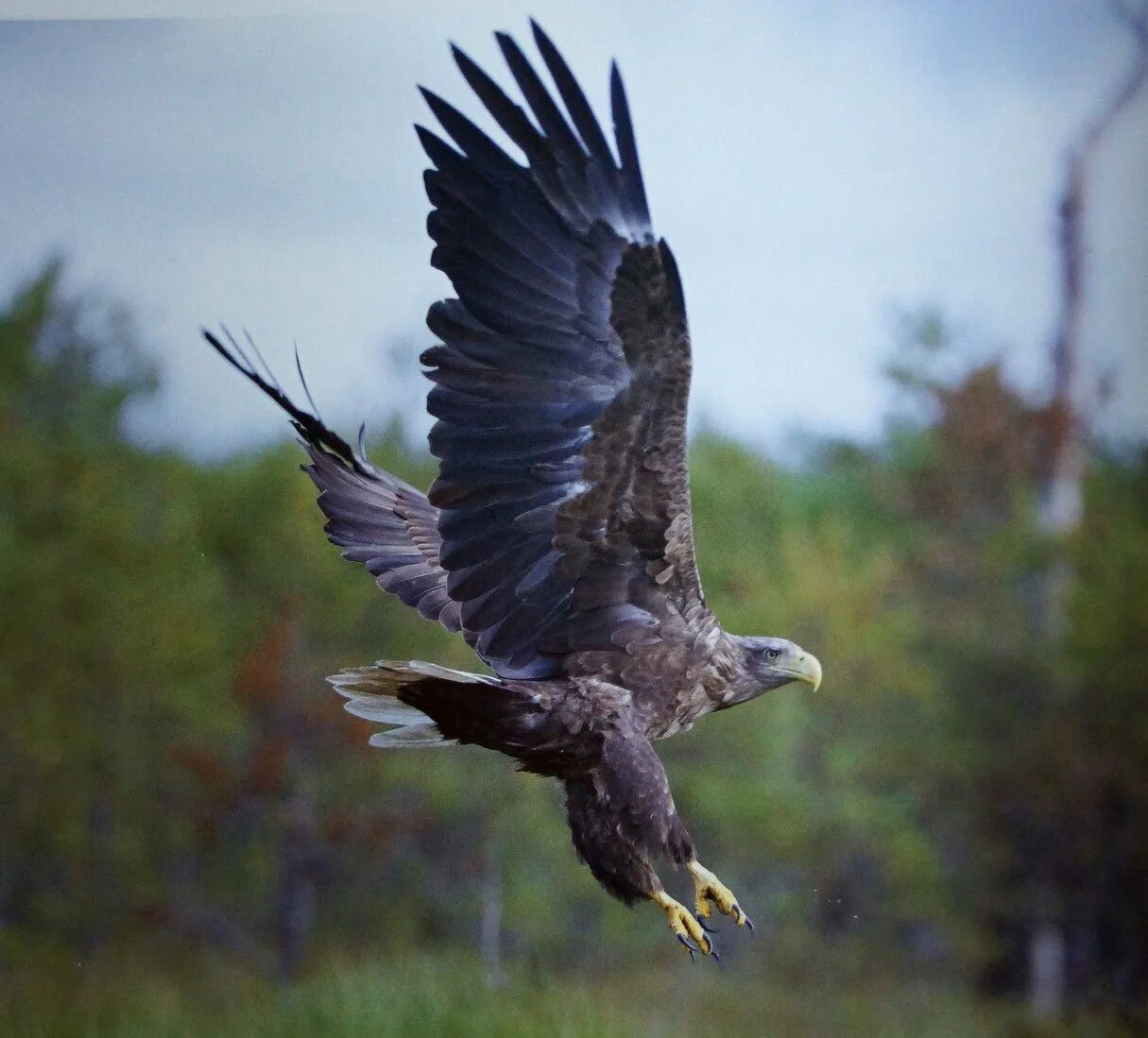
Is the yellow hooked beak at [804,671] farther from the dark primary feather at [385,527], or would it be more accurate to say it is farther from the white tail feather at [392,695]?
the dark primary feather at [385,527]

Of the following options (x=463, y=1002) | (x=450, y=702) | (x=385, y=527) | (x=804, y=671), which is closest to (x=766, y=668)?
(x=804, y=671)

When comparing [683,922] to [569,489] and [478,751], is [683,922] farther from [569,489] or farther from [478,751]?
[478,751]

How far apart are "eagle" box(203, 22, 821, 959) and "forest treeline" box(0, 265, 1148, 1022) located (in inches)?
69.9

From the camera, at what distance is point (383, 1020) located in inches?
170

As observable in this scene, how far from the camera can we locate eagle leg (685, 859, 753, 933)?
259 cm

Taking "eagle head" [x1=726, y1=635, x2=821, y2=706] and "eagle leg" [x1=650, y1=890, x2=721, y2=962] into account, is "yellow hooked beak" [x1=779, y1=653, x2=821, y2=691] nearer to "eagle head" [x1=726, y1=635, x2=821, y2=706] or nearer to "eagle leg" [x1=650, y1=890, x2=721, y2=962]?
"eagle head" [x1=726, y1=635, x2=821, y2=706]

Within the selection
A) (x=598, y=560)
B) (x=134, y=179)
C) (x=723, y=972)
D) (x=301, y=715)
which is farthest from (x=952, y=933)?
(x=134, y=179)

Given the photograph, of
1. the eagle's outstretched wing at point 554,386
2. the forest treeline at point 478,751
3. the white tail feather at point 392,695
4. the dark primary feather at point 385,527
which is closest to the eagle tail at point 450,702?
the white tail feather at point 392,695

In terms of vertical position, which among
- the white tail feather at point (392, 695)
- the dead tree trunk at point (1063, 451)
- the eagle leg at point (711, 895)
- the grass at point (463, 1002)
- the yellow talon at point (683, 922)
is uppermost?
the dead tree trunk at point (1063, 451)

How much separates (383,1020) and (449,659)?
110 centimetres

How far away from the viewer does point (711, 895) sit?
104 inches

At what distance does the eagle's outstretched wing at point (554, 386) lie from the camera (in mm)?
2371

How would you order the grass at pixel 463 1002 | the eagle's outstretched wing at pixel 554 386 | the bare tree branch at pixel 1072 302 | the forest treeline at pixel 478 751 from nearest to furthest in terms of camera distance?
the eagle's outstretched wing at pixel 554 386, the bare tree branch at pixel 1072 302, the grass at pixel 463 1002, the forest treeline at pixel 478 751

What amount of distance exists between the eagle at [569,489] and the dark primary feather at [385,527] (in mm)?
234
